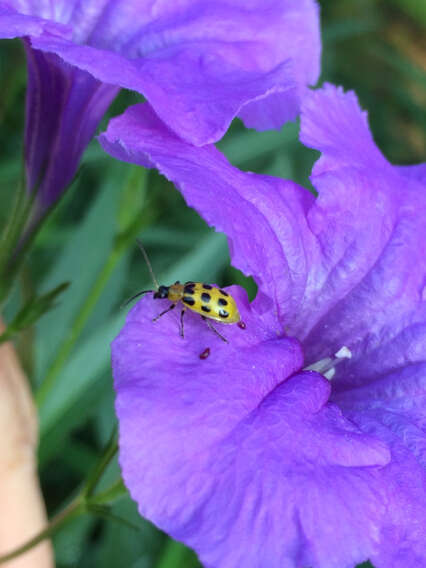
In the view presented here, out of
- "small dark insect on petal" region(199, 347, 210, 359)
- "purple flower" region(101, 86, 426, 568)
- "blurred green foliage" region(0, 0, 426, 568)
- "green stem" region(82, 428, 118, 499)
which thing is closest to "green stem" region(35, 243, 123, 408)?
"blurred green foliage" region(0, 0, 426, 568)

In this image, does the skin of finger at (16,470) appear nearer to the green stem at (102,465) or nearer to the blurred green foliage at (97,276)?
the blurred green foliage at (97,276)

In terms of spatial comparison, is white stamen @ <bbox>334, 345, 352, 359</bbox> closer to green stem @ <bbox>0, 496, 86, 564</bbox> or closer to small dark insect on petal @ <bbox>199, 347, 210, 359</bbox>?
small dark insect on petal @ <bbox>199, 347, 210, 359</bbox>

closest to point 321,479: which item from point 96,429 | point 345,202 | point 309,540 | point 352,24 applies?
point 309,540

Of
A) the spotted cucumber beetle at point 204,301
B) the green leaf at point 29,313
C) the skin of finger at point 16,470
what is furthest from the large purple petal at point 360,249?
the skin of finger at point 16,470

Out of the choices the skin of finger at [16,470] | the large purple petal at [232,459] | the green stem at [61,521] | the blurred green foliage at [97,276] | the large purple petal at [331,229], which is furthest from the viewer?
the blurred green foliage at [97,276]

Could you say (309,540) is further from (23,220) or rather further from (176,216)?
(176,216)

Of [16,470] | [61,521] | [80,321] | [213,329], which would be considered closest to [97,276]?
[80,321]
